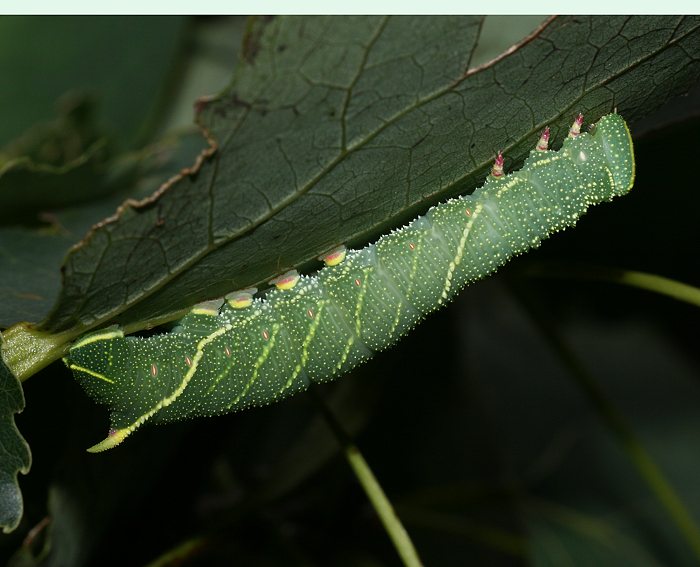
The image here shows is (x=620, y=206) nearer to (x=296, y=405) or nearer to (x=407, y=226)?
(x=407, y=226)

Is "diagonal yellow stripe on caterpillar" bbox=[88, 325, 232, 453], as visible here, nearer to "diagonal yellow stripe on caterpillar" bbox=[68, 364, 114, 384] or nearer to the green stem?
"diagonal yellow stripe on caterpillar" bbox=[68, 364, 114, 384]

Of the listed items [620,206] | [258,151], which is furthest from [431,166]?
[620,206]

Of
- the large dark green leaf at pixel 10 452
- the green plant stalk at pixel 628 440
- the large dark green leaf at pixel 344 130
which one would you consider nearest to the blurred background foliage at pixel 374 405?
the green plant stalk at pixel 628 440

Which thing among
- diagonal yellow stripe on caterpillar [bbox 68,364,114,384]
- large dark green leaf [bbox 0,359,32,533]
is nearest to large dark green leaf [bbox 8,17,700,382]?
diagonal yellow stripe on caterpillar [bbox 68,364,114,384]

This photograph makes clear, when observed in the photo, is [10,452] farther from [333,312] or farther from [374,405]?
[374,405]

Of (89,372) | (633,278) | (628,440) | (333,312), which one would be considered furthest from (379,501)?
(628,440)

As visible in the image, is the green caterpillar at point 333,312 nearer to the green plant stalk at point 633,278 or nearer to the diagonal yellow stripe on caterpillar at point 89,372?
the diagonal yellow stripe on caterpillar at point 89,372

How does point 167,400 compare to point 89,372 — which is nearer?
point 89,372
